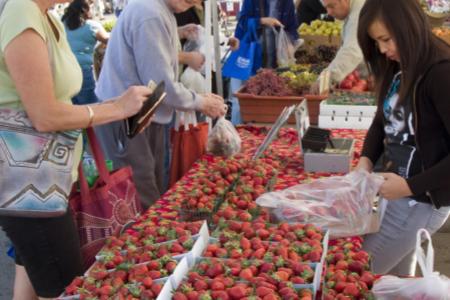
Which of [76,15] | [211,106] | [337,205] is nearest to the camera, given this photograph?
[337,205]

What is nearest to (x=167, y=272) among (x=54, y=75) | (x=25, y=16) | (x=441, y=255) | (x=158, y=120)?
(x=54, y=75)

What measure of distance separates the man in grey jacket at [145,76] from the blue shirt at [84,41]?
286 centimetres

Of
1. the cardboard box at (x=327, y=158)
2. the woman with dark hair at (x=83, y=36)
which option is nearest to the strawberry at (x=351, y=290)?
the cardboard box at (x=327, y=158)

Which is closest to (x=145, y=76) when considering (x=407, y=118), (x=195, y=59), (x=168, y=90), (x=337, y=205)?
(x=168, y=90)

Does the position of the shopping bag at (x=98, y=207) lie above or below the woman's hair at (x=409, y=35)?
below

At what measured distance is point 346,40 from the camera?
3.58m

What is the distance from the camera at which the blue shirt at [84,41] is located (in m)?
5.35

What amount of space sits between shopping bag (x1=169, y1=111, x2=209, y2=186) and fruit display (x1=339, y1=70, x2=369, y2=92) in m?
1.26

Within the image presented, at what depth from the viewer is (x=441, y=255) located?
11.5 ft

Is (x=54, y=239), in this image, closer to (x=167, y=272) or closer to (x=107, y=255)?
(x=107, y=255)

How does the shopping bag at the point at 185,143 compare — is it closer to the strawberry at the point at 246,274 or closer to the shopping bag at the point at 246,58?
the strawberry at the point at 246,274

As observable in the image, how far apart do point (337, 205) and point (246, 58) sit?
285cm

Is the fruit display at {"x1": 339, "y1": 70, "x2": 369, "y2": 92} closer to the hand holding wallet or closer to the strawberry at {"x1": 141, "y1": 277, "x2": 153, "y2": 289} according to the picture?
the hand holding wallet

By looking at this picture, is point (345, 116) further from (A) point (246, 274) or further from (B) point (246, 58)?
(A) point (246, 274)
